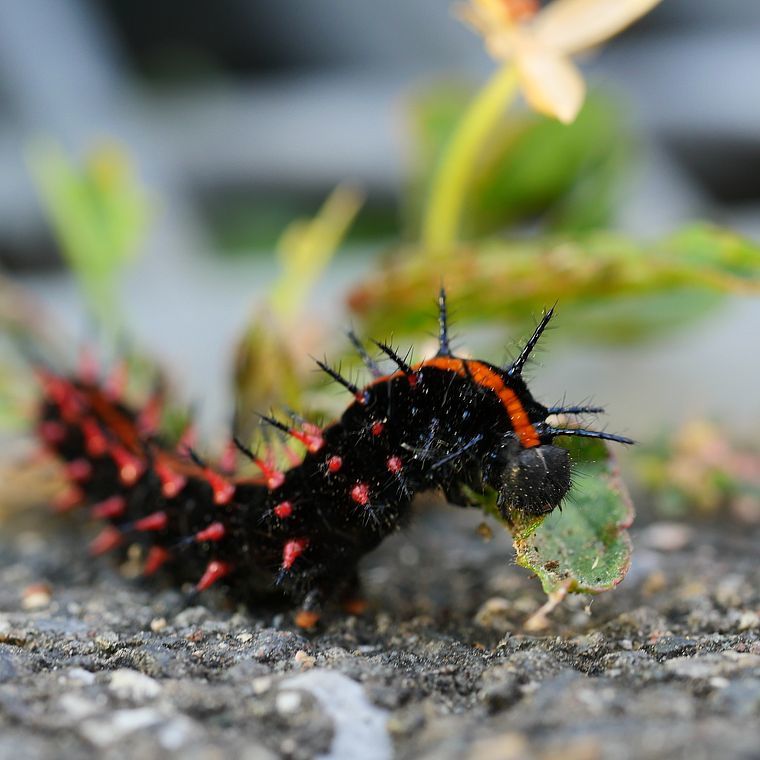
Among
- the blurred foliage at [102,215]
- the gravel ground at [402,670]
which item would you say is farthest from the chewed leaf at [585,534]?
the blurred foliage at [102,215]

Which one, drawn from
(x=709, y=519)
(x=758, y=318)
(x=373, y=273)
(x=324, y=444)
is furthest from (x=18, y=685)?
(x=758, y=318)

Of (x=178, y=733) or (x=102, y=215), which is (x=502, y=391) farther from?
(x=102, y=215)

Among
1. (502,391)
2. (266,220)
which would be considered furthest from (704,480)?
(266,220)

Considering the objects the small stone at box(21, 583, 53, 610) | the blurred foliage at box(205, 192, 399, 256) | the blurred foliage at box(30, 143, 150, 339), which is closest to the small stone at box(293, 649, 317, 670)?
the small stone at box(21, 583, 53, 610)

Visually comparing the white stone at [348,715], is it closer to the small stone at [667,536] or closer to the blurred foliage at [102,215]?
the small stone at [667,536]

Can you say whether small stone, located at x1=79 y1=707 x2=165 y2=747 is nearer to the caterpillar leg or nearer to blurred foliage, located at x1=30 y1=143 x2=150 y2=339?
the caterpillar leg

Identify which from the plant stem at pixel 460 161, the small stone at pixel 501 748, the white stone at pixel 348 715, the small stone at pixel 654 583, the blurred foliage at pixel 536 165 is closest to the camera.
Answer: the small stone at pixel 501 748
